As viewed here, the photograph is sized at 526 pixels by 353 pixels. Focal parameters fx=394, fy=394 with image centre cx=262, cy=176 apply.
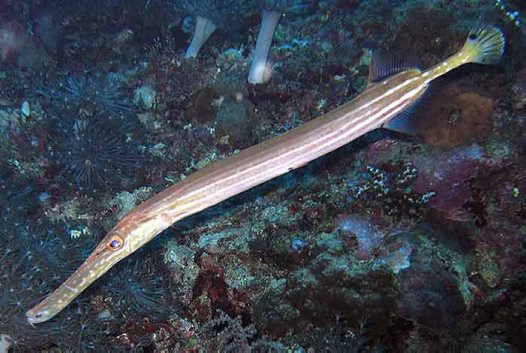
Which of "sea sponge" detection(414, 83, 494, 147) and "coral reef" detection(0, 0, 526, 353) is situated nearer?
"coral reef" detection(0, 0, 526, 353)

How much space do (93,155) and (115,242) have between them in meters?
3.49

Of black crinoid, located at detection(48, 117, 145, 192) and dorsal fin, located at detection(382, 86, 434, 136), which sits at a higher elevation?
black crinoid, located at detection(48, 117, 145, 192)

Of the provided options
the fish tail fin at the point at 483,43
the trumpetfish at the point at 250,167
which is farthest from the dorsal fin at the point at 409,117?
the fish tail fin at the point at 483,43

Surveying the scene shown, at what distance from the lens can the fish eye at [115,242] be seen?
316cm

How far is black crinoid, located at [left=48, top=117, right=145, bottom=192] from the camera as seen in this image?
20.1 ft

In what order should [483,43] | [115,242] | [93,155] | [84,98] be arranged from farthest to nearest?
[84,98] → [93,155] → [483,43] → [115,242]

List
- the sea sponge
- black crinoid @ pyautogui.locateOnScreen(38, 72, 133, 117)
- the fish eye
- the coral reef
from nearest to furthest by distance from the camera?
1. the fish eye
2. the coral reef
3. the sea sponge
4. black crinoid @ pyautogui.locateOnScreen(38, 72, 133, 117)

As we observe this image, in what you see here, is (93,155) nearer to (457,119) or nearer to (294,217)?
(294,217)

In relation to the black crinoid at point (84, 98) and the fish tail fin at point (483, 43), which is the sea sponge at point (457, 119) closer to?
the fish tail fin at point (483, 43)

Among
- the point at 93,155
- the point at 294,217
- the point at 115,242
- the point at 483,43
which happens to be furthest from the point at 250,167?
the point at 93,155

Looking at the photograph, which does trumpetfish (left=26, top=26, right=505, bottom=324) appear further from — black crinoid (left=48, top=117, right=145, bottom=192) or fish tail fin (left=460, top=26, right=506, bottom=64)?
black crinoid (left=48, top=117, right=145, bottom=192)

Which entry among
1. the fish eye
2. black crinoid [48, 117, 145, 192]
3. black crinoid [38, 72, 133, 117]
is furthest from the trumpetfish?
black crinoid [38, 72, 133, 117]

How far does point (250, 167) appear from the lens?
3.21 m

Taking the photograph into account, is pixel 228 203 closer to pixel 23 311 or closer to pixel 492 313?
pixel 23 311
